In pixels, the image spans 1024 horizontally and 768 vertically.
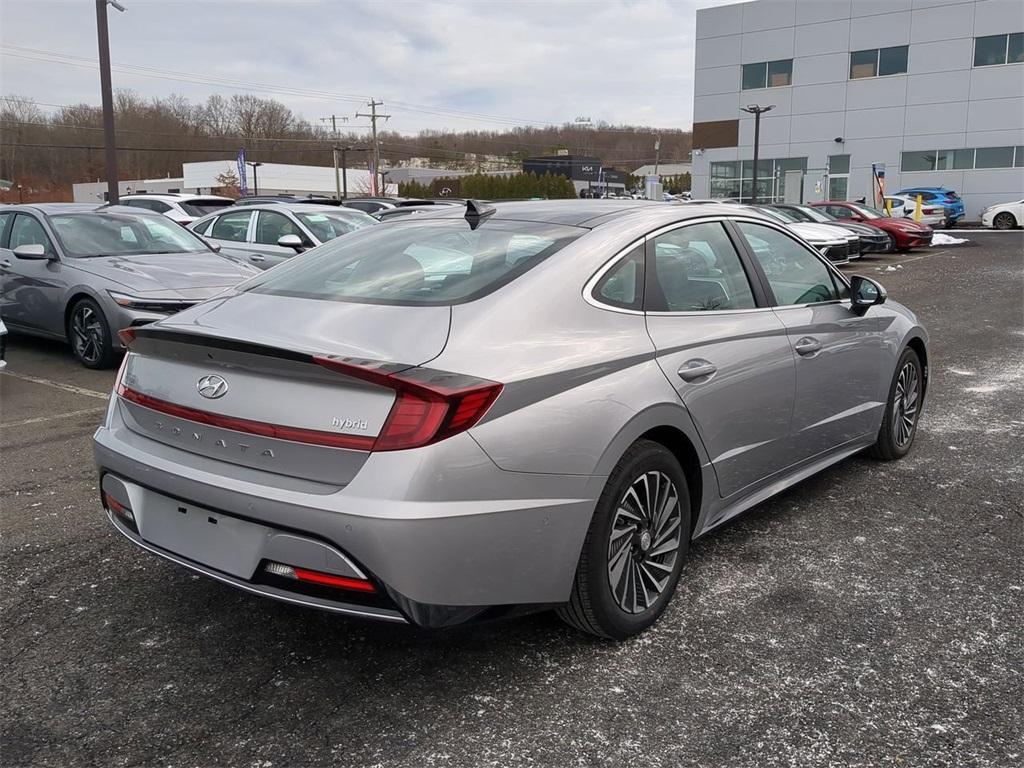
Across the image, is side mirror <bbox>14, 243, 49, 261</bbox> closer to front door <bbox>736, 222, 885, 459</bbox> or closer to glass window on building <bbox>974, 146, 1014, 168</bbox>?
front door <bbox>736, 222, 885, 459</bbox>

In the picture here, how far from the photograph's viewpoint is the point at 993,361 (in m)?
8.30

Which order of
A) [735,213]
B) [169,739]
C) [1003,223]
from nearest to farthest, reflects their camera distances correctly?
[169,739], [735,213], [1003,223]

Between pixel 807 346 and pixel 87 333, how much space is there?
648cm

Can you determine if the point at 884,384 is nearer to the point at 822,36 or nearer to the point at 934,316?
the point at 934,316

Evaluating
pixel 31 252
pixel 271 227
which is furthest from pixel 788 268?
pixel 271 227

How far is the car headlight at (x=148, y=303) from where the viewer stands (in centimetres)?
739

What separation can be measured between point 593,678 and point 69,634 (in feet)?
6.06

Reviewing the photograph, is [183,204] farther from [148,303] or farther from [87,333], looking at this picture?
Answer: [148,303]

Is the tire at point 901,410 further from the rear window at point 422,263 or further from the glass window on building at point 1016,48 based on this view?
the glass window on building at point 1016,48

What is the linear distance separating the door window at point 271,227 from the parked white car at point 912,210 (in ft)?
84.8

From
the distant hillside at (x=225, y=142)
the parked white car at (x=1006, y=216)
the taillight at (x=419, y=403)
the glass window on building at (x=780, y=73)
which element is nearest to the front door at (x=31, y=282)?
the taillight at (x=419, y=403)

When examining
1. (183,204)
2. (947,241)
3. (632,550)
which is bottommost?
(632,550)

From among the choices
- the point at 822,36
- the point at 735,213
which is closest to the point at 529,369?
Result: the point at 735,213

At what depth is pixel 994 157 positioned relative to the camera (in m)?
39.9
